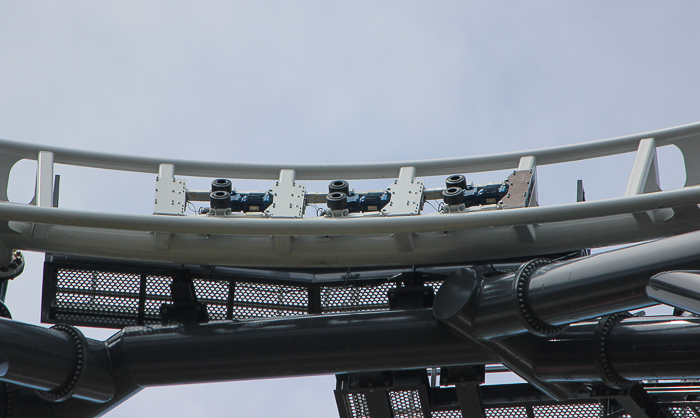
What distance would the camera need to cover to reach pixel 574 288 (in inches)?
239

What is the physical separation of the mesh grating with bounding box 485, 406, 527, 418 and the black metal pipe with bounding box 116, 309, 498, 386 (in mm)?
1260

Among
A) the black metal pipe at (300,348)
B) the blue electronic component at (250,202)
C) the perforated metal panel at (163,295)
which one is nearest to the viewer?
the black metal pipe at (300,348)

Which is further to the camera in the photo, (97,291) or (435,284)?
(97,291)

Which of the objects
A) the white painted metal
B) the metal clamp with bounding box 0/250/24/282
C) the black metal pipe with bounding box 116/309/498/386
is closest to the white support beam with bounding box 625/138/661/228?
the white painted metal

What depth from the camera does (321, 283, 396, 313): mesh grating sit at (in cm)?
792

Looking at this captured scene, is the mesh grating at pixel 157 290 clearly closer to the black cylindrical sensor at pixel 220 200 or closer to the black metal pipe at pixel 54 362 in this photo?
the black metal pipe at pixel 54 362

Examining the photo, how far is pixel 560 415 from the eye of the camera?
26.5ft

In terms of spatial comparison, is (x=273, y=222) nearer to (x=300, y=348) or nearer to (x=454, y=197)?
(x=300, y=348)

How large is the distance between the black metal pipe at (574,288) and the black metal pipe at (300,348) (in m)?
0.43

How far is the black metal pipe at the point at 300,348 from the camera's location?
23.0 ft

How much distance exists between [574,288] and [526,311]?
44 centimetres

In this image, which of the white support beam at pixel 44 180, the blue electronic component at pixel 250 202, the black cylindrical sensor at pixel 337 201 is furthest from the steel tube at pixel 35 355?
the black cylindrical sensor at pixel 337 201

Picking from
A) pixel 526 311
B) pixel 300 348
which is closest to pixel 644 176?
pixel 526 311

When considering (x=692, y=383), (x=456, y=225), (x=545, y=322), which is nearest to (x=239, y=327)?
(x=456, y=225)
